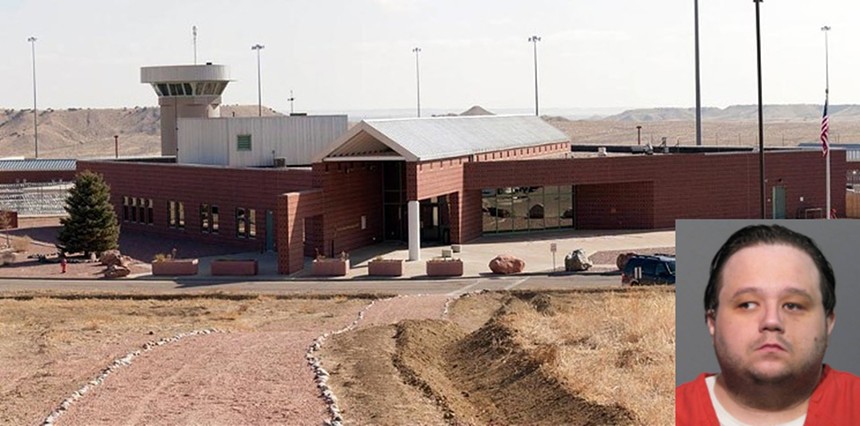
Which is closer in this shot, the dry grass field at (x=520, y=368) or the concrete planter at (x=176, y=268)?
the dry grass field at (x=520, y=368)

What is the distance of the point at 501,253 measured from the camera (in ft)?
186

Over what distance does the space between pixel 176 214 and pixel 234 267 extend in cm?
1542

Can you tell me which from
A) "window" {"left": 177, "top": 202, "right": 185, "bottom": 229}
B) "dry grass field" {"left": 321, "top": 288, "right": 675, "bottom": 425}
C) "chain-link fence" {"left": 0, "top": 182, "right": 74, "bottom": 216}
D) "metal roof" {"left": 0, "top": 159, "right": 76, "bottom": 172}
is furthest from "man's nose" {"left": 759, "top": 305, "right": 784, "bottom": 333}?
"metal roof" {"left": 0, "top": 159, "right": 76, "bottom": 172}

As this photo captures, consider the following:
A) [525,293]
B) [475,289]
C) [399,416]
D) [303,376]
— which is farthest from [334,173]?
[399,416]

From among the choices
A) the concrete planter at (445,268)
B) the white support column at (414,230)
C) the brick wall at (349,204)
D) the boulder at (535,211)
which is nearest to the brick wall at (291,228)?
the brick wall at (349,204)

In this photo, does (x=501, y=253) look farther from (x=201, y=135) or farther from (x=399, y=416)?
(x=399, y=416)

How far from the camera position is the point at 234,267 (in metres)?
51.4

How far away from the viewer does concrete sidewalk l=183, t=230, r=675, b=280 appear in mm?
51688

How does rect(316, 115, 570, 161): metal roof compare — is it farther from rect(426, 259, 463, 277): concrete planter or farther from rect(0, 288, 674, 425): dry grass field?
rect(0, 288, 674, 425): dry grass field

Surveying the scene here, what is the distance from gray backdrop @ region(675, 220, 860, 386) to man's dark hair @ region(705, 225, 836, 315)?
0.05m

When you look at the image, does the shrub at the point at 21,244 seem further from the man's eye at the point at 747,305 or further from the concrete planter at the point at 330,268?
the man's eye at the point at 747,305

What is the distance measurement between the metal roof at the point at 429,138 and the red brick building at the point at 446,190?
A: 0.33 feet

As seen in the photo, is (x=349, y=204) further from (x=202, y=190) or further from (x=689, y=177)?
(x=689, y=177)

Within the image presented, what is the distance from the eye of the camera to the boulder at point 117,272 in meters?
52.1
